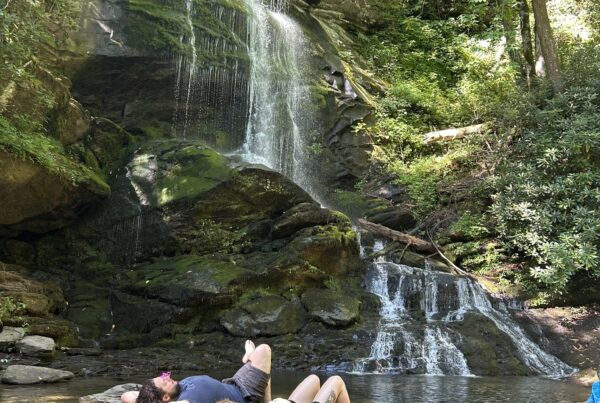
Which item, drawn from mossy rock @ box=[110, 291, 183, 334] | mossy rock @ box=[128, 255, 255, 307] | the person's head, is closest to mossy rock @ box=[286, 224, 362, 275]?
mossy rock @ box=[128, 255, 255, 307]

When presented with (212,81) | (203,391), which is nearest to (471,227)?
(212,81)

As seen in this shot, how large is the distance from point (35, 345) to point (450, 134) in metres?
14.3

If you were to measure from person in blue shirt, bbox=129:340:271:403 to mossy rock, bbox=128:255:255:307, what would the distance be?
22.6ft

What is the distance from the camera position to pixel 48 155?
1221 centimetres

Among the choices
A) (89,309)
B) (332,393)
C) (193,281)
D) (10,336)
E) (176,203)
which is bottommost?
(332,393)

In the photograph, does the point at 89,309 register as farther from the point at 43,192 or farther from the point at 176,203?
the point at 176,203

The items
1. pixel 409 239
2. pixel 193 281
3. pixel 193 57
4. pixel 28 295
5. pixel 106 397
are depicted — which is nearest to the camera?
pixel 106 397

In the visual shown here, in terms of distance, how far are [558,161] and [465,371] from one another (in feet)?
21.6

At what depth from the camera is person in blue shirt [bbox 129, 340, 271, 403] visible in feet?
13.8

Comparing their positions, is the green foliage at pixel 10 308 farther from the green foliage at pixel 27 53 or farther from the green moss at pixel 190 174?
the green moss at pixel 190 174

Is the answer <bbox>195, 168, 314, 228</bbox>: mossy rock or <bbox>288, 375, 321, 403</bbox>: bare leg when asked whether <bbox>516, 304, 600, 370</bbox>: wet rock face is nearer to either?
<bbox>195, 168, 314, 228</bbox>: mossy rock

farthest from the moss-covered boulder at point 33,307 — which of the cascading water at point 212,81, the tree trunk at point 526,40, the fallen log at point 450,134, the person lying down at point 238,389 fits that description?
the tree trunk at point 526,40

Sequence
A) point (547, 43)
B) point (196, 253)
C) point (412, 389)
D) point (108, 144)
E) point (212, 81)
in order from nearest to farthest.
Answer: point (412, 389), point (196, 253), point (108, 144), point (547, 43), point (212, 81)

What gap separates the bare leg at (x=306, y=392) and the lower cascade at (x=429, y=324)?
5752 mm
